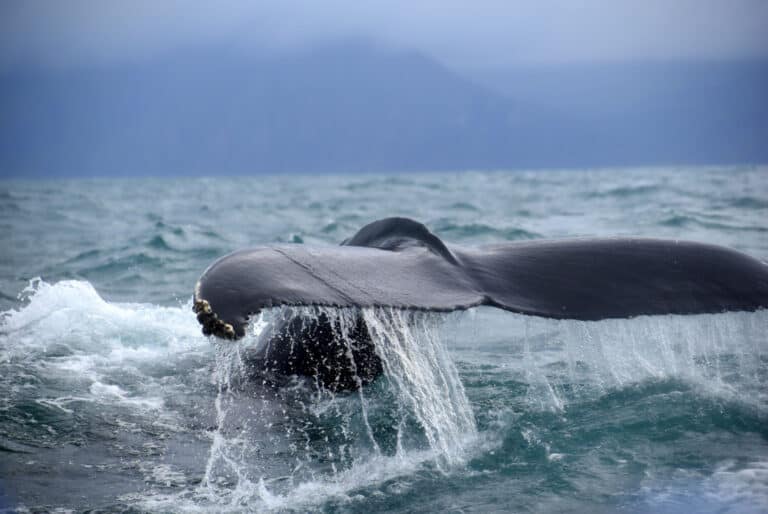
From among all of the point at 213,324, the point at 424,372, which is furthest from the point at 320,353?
the point at 213,324

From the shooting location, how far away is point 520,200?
2714 cm

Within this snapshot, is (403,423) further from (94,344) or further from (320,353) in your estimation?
(94,344)

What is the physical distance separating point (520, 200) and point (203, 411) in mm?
23429

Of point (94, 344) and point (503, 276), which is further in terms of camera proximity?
point (94, 344)

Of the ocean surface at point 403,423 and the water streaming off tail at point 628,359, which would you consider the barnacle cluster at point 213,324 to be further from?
the water streaming off tail at point 628,359

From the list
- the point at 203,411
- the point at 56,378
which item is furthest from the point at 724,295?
the point at 56,378

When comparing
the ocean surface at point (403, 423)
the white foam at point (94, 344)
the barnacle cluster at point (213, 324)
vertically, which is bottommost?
the ocean surface at point (403, 423)

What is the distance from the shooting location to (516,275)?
3.27 m

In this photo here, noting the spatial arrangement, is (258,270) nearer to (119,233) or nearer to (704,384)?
(704,384)

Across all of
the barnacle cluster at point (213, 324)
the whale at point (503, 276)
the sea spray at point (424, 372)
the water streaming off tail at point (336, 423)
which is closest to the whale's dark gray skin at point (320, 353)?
the water streaming off tail at point (336, 423)

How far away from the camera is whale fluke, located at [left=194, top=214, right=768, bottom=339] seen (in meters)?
2.76

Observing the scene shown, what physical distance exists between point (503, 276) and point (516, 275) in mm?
55

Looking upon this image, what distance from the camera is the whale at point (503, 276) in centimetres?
270

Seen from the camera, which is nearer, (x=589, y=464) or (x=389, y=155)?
(x=589, y=464)
